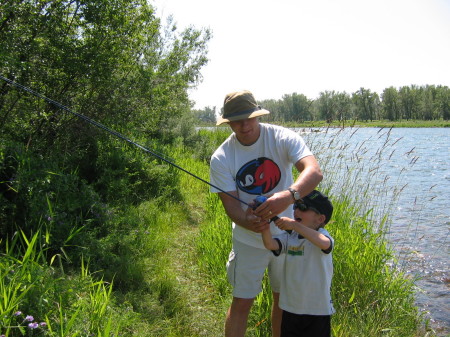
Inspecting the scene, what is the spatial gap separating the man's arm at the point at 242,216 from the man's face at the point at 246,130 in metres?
0.36

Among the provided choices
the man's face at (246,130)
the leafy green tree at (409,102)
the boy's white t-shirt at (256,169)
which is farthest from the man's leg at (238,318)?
the leafy green tree at (409,102)

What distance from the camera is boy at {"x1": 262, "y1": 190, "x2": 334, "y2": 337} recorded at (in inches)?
89.3

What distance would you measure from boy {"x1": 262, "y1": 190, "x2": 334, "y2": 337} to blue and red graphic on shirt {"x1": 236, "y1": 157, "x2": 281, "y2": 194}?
0.89 feet

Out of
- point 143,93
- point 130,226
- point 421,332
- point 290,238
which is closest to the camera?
point 290,238

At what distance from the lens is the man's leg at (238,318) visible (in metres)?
2.52

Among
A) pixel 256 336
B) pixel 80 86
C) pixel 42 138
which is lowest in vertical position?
pixel 256 336

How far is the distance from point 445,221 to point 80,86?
717 centimetres

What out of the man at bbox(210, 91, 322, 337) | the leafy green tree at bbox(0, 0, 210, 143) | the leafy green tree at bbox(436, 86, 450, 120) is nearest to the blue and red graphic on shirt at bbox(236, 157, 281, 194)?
the man at bbox(210, 91, 322, 337)

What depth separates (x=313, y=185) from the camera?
88.0 inches

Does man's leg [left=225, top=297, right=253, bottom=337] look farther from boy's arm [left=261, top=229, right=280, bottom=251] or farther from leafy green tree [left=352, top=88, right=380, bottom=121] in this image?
leafy green tree [left=352, top=88, right=380, bottom=121]

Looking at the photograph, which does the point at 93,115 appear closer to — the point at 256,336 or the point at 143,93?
the point at 143,93

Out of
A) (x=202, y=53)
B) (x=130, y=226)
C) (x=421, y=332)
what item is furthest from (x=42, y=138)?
(x=202, y=53)

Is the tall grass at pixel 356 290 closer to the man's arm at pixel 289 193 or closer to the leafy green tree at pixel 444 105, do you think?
the man's arm at pixel 289 193

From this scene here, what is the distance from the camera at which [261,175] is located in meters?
2.54
